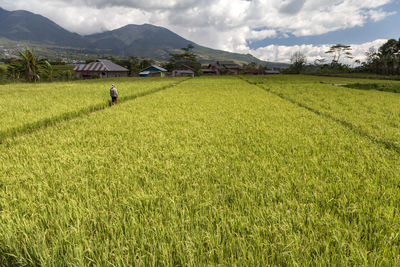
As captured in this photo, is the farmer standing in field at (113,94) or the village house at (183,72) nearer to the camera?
the farmer standing in field at (113,94)

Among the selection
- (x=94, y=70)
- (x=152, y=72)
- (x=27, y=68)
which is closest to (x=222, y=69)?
(x=152, y=72)

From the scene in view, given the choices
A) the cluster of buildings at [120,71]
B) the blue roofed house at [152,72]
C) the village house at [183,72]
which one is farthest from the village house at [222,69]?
the blue roofed house at [152,72]

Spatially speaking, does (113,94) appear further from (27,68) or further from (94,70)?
(94,70)

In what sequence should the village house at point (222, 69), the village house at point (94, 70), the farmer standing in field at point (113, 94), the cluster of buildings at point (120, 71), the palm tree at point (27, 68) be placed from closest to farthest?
1. the farmer standing in field at point (113, 94)
2. the palm tree at point (27, 68)
3. the village house at point (94, 70)
4. the cluster of buildings at point (120, 71)
5. the village house at point (222, 69)

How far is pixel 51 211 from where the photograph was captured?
1.81 metres

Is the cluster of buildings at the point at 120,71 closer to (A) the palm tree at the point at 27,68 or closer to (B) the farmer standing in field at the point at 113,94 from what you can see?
(A) the palm tree at the point at 27,68

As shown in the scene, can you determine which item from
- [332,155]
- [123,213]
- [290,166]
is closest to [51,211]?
[123,213]

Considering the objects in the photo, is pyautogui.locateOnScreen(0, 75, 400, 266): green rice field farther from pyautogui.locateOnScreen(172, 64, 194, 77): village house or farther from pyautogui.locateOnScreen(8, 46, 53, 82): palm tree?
pyautogui.locateOnScreen(172, 64, 194, 77): village house

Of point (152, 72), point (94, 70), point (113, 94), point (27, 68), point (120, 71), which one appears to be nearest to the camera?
point (113, 94)

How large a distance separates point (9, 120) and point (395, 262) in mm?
8457

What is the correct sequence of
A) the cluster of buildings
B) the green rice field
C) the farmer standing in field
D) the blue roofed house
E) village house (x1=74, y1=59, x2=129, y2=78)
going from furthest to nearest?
the blue roofed house → the cluster of buildings → village house (x1=74, y1=59, x2=129, y2=78) → the farmer standing in field → the green rice field

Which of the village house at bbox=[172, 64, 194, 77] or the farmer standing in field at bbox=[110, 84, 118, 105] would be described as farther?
the village house at bbox=[172, 64, 194, 77]

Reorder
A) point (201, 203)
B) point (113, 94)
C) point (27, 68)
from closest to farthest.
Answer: point (201, 203)
point (113, 94)
point (27, 68)

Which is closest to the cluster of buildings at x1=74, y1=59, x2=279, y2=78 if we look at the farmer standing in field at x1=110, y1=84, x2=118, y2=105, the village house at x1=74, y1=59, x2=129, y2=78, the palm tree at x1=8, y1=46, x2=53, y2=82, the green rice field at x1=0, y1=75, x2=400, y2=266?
the village house at x1=74, y1=59, x2=129, y2=78
